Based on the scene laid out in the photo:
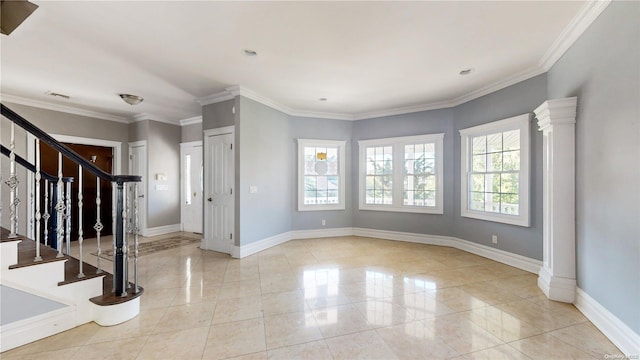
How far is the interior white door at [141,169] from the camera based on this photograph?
594cm

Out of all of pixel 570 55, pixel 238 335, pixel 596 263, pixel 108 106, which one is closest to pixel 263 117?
pixel 108 106

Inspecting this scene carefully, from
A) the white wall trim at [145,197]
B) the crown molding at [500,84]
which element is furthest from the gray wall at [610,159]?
the white wall trim at [145,197]

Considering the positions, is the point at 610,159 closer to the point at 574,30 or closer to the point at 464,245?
the point at 574,30

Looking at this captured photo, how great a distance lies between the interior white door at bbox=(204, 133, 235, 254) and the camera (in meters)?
4.48

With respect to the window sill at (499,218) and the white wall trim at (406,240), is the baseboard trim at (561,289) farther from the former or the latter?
the window sill at (499,218)

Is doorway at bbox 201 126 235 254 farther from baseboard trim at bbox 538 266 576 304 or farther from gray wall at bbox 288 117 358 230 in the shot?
baseboard trim at bbox 538 266 576 304

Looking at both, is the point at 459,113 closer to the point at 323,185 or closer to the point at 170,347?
the point at 323,185

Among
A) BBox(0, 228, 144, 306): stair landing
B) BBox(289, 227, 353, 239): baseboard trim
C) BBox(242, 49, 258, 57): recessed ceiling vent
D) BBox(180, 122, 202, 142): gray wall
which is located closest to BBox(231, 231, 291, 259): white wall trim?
BBox(289, 227, 353, 239): baseboard trim

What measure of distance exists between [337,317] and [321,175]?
3560 mm

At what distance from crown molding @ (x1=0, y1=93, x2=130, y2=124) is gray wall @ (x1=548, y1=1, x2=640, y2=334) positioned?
7947mm

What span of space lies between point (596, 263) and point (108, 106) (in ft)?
25.1

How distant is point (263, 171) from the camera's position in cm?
478

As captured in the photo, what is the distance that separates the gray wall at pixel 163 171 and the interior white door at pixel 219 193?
216 cm

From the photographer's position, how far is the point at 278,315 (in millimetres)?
2471
